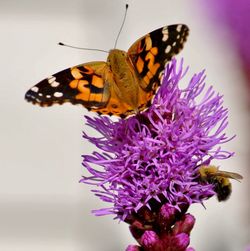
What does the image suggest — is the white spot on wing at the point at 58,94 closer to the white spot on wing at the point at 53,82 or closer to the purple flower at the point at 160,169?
the white spot on wing at the point at 53,82

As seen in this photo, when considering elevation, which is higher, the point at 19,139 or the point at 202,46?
the point at 202,46

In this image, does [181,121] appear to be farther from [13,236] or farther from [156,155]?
[13,236]

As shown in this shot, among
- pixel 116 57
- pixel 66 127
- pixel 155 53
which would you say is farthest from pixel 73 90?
pixel 66 127

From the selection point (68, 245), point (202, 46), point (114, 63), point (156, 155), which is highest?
point (202, 46)

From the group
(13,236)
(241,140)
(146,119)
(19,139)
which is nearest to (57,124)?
(19,139)

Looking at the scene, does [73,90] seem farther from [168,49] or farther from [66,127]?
[66,127]

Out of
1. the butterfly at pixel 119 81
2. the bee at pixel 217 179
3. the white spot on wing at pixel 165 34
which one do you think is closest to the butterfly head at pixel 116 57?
the butterfly at pixel 119 81

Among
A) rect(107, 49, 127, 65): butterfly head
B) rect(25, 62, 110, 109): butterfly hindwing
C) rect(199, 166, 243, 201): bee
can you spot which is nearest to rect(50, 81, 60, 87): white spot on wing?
rect(25, 62, 110, 109): butterfly hindwing
